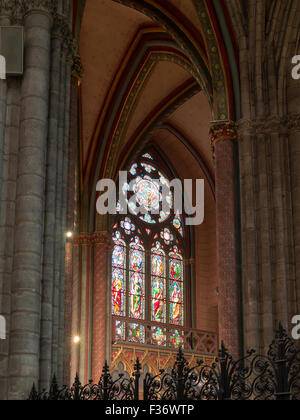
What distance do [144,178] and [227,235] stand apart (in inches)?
395

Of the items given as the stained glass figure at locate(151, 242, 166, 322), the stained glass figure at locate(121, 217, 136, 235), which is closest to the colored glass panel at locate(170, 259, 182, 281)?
the stained glass figure at locate(151, 242, 166, 322)

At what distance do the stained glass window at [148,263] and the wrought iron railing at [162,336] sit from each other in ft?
0.09

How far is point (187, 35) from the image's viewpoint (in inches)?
683

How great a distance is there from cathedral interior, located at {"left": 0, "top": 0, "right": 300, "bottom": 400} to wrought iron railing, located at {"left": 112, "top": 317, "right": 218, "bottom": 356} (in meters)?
0.06

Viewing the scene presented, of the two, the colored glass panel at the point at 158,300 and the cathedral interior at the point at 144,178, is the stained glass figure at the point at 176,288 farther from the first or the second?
the colored glass panel at the point at 158,300

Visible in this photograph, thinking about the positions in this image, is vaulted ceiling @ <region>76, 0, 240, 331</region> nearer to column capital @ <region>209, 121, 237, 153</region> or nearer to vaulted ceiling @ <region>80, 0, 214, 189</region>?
vaulted ceiling @ <region>80, 0, 214, 189</region>

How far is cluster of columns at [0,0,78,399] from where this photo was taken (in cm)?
916

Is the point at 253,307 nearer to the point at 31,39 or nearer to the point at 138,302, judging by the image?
the point at 31,39

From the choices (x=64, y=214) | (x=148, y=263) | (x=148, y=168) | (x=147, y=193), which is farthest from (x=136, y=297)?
(x=64, y=214)

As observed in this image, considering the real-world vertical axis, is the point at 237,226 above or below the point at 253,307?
above

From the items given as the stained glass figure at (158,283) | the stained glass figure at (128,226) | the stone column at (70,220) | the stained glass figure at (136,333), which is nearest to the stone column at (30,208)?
the stone column at (70,220)

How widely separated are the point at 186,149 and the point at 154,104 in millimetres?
3479

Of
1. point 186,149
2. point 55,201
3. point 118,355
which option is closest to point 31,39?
point 55,201

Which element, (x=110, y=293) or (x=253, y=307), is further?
(x=110, y=293)
